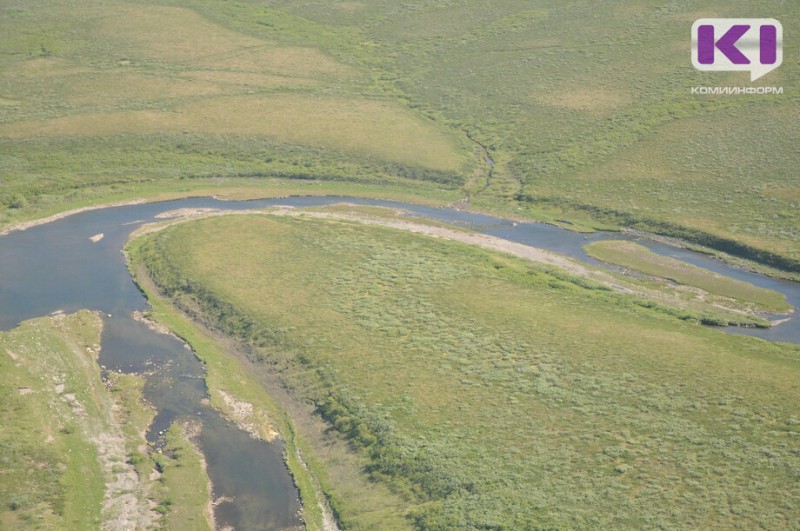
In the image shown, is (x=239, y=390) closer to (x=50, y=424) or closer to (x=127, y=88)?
(x=50, y=424)

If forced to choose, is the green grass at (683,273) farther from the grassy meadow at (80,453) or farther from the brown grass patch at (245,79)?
the brown grass patch at (245,79)

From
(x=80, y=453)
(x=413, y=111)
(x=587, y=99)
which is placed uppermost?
(x=587, y=99)

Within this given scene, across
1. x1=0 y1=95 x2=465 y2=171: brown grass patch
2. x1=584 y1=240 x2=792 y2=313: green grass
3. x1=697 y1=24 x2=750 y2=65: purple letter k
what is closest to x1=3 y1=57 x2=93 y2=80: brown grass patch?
x1=0 y1=95 x2=465 y2=171: brown grass patch

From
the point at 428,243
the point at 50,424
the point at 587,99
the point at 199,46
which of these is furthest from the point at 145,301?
the point at 199,46

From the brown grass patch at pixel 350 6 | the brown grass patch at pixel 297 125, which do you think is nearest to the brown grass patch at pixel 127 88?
the brown grass patch at pixel 297 125

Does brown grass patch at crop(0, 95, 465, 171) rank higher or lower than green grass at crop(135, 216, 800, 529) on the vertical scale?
higher

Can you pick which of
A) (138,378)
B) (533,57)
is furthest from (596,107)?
(138,378)

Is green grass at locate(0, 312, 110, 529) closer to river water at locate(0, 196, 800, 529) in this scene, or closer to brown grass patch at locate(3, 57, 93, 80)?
river water at locate(0, 196, 800, 529)

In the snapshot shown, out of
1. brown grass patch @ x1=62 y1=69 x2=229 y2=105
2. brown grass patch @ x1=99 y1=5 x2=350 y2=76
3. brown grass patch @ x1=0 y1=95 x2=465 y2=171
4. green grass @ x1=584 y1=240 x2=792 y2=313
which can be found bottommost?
green grass @ x1=584 y1=240 x2=792 y2=313
